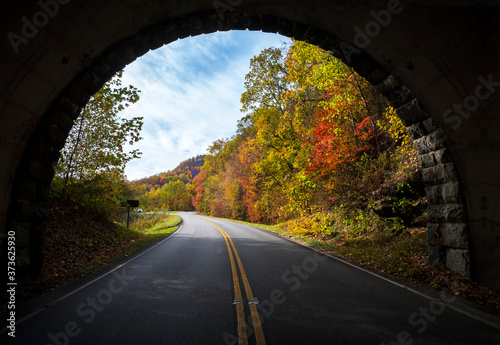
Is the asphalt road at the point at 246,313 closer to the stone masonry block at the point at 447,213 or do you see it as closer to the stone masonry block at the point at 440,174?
the stone masonry block at the point at 447,213

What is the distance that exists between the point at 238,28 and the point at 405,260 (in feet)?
27.0

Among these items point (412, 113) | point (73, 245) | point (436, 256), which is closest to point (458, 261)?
point (436, 256)

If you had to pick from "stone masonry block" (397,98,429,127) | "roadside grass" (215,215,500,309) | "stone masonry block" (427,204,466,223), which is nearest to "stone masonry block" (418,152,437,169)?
"stone masonry block" (397,98,429,127)

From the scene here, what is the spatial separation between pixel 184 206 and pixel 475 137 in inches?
3588

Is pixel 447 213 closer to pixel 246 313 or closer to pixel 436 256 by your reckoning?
pixel 436 256

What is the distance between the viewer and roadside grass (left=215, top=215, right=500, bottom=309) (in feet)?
16.7

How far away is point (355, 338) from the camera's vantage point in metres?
3.17

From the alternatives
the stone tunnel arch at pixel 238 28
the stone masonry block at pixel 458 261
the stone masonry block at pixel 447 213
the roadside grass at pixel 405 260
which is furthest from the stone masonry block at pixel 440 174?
the roadside grass at pixel 405 260

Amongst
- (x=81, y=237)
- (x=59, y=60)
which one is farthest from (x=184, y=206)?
(x=59, y=60)

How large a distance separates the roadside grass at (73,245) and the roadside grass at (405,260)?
8468 millimetres

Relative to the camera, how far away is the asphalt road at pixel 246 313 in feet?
10.6

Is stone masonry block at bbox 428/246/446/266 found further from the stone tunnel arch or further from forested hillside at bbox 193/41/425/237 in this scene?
forested hillside at bbox 193/41/425/237

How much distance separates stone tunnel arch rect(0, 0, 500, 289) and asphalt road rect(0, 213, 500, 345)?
1.89 meters

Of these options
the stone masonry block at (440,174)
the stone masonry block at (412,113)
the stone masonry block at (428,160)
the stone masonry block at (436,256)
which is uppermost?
the stone masonry block at (412,113)
